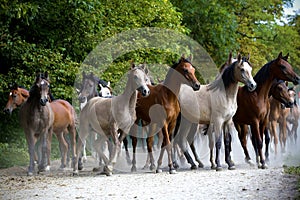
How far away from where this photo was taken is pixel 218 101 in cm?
1550

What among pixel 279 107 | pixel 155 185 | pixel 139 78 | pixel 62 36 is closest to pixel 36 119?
pixel 139 78

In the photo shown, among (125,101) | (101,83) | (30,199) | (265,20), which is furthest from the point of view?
(265,20)

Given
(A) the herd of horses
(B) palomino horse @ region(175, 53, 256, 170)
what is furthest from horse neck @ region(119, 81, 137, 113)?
(B) palomino horse @ region(175, 53, 256, 170)

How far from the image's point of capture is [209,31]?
34.9 m

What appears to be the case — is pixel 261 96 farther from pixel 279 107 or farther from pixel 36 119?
pixel 36 119

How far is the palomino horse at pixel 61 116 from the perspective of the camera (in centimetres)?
1766

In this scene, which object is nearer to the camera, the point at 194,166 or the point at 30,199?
the point at 30,199

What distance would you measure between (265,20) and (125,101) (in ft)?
83.7

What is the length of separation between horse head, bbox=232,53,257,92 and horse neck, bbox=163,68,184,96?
53.9 inches

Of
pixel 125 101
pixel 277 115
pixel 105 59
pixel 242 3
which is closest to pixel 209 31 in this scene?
pixel 242 3

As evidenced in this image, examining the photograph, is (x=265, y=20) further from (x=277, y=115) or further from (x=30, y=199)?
(x=30, y=199)

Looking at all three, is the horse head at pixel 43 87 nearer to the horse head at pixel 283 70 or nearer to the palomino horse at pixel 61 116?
the palomino horse at pixel 61 116

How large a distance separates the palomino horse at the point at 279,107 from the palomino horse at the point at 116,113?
16.0 ft

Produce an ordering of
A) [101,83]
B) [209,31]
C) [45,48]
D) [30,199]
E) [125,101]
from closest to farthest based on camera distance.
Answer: [30,199] < [125,101] < [101,83] < [45,48] < [209,31]
